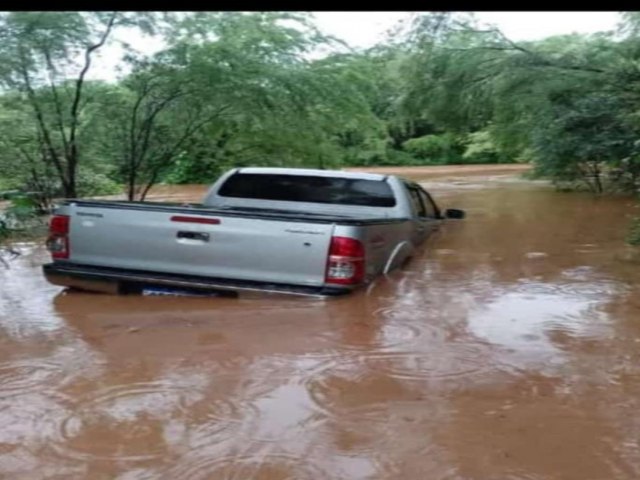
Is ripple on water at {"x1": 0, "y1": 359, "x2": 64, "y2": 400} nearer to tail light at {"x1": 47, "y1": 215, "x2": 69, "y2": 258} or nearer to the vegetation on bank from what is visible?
tail light at {"x1": 47, "y1": 215, "x2": 69, "y2": 258}

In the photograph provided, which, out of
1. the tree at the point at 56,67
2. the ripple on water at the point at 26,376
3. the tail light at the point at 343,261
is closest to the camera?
the ripple on water at the point at 26,376

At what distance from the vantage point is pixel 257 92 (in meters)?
15.2

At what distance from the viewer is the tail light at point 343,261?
679cm

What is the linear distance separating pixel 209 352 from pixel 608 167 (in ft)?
56.6

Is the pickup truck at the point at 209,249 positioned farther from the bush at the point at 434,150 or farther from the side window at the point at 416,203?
the bush at the point at 434,150

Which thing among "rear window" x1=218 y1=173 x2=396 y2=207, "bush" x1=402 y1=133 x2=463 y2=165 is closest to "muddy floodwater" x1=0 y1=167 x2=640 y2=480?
"rear window" x1=218 y1=173 x2=396 y2=207

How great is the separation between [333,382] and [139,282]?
279cm

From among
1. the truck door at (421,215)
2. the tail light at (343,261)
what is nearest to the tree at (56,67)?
the truck door at (421,215)

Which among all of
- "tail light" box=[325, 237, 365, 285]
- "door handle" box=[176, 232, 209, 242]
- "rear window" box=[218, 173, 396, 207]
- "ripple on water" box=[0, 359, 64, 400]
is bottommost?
"ripple on water" box=[0, 359, 64, 400]

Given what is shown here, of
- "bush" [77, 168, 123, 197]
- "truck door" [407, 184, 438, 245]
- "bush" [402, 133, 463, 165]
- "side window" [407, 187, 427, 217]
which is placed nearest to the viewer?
"truck door" [407, 184, 438, 245]

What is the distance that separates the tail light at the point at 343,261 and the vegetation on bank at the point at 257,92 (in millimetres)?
6389

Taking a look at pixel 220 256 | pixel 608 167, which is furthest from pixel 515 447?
pixel 608 167

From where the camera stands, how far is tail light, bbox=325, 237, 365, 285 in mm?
6793

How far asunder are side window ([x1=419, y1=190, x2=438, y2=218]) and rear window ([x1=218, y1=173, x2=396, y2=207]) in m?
1.79
